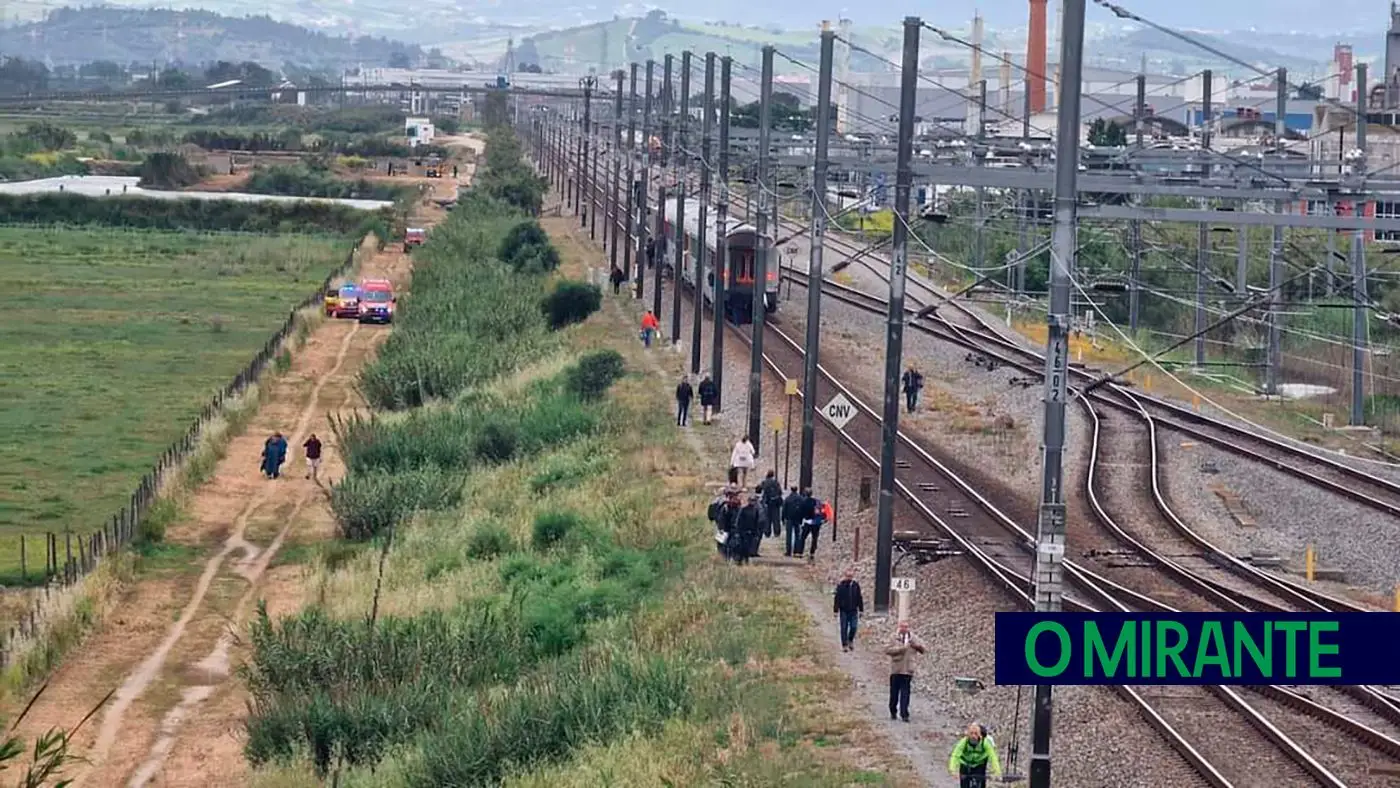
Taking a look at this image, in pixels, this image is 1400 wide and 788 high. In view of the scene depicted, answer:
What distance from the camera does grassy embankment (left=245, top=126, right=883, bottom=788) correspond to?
1906 cm

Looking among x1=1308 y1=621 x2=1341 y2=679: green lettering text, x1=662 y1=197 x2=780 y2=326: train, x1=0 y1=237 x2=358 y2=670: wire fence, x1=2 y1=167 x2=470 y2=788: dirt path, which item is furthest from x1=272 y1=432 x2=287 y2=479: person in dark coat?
x1=1308 y1=621 x2=1341 y2=679: green lettering text

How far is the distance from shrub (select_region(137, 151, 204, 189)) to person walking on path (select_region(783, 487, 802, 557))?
11636 centimetres

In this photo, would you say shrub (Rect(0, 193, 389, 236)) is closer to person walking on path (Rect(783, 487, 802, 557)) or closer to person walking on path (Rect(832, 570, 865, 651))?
person walking on path (Rect(783, 487, 802, 557))

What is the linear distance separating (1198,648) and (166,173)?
439ft

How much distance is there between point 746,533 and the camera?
2722 centimetres

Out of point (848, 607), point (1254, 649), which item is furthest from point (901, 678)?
point (1254, 649)

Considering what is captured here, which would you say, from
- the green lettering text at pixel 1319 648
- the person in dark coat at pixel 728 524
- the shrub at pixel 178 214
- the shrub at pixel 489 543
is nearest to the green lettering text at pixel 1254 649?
the green lettering text at pixel 1319 648

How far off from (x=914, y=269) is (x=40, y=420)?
35541mm

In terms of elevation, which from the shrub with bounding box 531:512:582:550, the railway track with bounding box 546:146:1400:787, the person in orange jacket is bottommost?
the shrub with bounding box 531:512:582:550

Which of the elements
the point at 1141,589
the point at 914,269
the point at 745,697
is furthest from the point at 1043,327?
the point at 745,697

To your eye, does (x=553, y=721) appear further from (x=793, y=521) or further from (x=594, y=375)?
(x=594, y=375)

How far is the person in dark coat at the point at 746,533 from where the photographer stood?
27141 millimetres

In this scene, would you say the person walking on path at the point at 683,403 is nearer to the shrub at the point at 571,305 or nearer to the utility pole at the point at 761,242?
the utility pole at the point at 761,242

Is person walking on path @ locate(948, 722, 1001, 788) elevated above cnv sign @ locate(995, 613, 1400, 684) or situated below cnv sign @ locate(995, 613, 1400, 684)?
below
